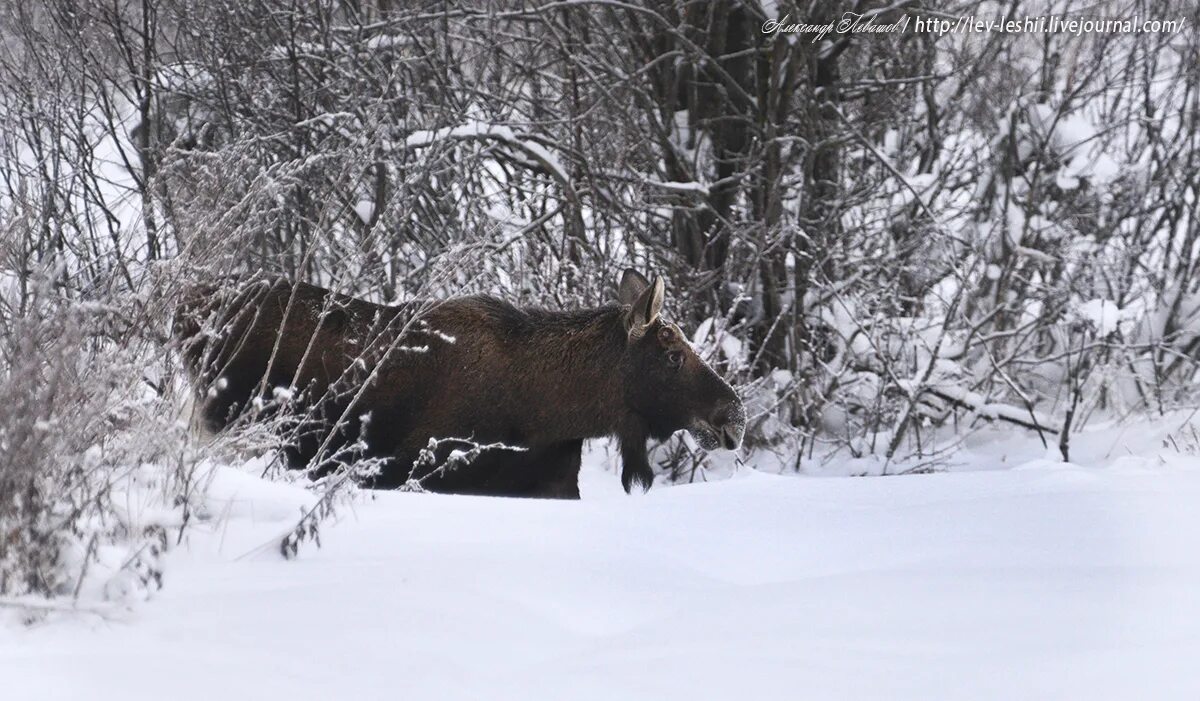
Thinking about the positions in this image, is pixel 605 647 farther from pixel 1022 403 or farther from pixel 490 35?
pixel 1022 403

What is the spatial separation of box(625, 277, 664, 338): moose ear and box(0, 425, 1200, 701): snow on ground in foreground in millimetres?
2054

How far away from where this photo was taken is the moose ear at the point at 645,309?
6.17 meters

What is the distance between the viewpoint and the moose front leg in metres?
6.44

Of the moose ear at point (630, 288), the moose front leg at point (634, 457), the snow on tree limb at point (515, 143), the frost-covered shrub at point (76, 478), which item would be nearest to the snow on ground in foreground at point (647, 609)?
the frost-covered shrub at point (76, 478)

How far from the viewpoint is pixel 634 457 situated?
652 cm

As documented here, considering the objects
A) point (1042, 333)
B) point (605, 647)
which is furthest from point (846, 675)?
point (1042, 333)

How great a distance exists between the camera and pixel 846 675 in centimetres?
277

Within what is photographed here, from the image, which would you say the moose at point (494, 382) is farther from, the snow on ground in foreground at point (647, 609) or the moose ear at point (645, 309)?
the snow on ground in foreground at point (647, 609)

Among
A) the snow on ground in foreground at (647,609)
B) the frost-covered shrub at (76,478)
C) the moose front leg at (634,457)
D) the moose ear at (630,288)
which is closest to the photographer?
the snow on ground in foreground at (647,609)

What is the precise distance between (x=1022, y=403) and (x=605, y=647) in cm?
799

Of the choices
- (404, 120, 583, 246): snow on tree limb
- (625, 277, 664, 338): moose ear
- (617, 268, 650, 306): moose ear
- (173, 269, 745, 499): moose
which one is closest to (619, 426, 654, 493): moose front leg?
(173, 269, 745, 499): moose

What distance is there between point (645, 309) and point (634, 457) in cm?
73

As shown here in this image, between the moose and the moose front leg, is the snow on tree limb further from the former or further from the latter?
the moose front leg

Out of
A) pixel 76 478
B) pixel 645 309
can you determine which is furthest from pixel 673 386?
pixel 76 478
